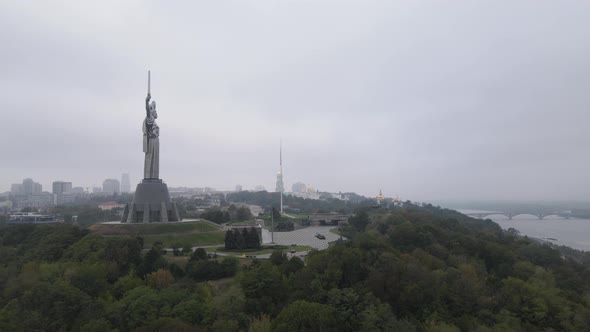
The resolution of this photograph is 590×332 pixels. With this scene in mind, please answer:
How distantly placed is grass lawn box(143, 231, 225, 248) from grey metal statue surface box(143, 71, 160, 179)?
7.50 metres

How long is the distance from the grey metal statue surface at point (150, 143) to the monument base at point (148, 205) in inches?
36.2

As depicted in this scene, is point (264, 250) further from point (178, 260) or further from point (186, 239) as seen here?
point (178, 260)

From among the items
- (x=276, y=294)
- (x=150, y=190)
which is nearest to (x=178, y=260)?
(x=276, y=294)

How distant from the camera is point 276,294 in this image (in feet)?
64.6

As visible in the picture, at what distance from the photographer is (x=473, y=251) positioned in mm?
32344

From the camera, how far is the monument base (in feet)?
124

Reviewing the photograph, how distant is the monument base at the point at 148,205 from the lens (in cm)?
3794

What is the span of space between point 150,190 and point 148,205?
1.44 m

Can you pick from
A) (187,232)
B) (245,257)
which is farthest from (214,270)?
(187,232)

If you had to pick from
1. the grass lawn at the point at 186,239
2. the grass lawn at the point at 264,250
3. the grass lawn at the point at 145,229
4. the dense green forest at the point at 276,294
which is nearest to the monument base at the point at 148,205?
the grass lawn at the point at 145,229

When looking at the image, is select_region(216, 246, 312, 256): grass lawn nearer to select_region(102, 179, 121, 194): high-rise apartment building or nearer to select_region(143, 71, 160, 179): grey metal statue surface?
select_region(143, 71, 160, 179): grey metal statue surface

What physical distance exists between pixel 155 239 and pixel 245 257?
9389 mm

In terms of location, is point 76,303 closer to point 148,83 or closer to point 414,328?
point 414,328

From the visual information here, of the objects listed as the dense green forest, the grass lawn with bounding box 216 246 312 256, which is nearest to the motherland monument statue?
the grass lawn with bounding box 216 246 312 256
